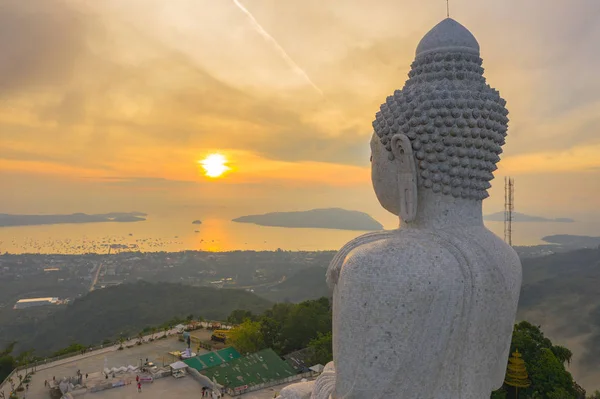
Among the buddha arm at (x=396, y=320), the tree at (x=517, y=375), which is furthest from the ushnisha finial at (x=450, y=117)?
the tree at (x=517, y=375)

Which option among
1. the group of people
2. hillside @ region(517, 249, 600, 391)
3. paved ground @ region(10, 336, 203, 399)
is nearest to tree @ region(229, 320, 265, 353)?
paved ground @ region(10, 336, 203, 399)

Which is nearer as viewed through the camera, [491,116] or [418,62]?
[491,116]

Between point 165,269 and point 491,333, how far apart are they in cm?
12021

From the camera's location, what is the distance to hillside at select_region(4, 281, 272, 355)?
53.1 m

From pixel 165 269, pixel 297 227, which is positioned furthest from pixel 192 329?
pixel 297 227

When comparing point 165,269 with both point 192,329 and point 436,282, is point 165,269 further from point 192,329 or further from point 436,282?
point 436,282

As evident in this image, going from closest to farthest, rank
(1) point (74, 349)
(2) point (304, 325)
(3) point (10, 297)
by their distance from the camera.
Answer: (2) point (304, 325) < (1) point (74, 349) < (3) point (10, 297)

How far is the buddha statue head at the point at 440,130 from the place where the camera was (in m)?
4.85

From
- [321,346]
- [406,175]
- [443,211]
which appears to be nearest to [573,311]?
[321,346]

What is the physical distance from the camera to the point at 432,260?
178 inches

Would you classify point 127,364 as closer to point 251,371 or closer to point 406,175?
point 251,371

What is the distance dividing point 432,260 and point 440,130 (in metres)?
1.25

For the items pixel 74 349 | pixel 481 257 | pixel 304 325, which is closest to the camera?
pixel 481 257

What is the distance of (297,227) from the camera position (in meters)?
193
